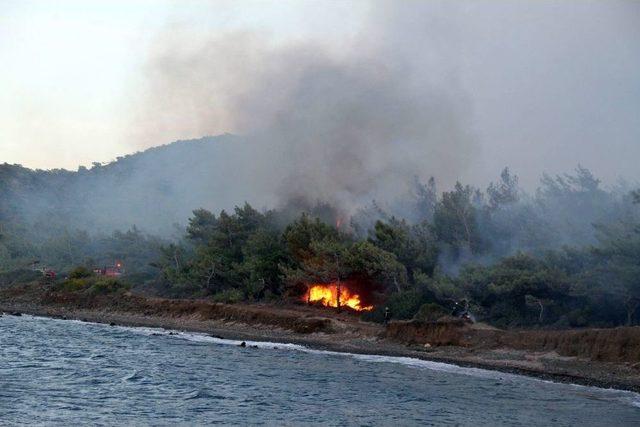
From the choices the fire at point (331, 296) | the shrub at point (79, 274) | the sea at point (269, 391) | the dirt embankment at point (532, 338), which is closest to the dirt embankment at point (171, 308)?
the shrub at point (79, 274)

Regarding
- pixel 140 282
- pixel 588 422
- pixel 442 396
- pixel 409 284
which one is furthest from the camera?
pixel 140 282

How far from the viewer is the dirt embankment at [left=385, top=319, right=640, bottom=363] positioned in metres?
37.5

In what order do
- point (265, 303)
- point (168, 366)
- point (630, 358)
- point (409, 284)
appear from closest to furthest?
point (630, 358), point (168, 366), point (409, 284), point (265, 303)

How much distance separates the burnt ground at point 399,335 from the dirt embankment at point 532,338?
2.0 inches

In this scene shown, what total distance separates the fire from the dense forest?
34.4 inches

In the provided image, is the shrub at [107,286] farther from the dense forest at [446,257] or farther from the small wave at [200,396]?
the small wave at [200,396]

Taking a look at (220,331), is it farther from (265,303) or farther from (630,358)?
(630,358)

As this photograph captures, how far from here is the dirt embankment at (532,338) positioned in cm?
3753

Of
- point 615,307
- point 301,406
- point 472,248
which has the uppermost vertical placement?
point 472,248

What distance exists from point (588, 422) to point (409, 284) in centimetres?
3255

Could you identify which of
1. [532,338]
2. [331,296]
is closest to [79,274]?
[331,296]

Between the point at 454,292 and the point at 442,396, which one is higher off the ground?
the point at 454,292

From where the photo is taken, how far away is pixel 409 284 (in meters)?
59.0

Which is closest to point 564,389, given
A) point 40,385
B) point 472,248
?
point 40,385
